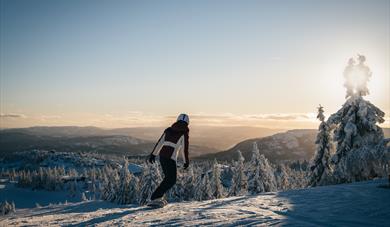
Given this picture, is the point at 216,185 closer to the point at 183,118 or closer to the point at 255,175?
the point at 255,175

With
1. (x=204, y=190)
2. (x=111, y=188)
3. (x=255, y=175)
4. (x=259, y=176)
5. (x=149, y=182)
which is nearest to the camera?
(x=259, y=176)

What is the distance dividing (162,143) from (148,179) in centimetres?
4100

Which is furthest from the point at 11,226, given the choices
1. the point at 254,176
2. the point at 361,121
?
the point at 254,176

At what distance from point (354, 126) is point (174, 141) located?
17.1 meters

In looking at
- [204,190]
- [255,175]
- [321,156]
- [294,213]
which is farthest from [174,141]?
[204,190]

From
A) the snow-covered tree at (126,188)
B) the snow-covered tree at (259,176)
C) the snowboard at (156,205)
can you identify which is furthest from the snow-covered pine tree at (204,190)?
the snowboard at (156,205)

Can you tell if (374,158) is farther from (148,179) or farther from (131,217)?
(148,179)

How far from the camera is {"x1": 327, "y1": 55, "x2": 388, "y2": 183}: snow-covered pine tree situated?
19.5 metres

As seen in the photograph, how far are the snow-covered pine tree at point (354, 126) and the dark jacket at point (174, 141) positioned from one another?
12.5 meters

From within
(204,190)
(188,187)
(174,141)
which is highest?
(174,141)

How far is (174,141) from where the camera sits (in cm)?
1060

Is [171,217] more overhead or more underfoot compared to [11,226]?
more overhead

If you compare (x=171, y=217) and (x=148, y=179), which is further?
(x=148, y=179)

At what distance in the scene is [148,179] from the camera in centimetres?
5006
